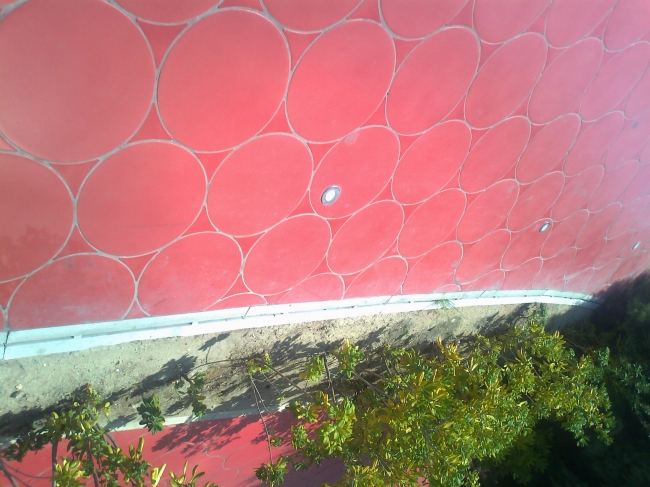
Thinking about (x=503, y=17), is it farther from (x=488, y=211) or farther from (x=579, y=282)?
(x=579, y=282)

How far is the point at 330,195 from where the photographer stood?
195 centimetres

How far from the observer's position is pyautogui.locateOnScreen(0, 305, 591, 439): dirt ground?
1855mm

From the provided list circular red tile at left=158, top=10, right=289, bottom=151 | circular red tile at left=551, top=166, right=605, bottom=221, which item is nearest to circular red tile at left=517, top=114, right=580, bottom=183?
circular red tile at left=551, top=166, right=605, bottom=221

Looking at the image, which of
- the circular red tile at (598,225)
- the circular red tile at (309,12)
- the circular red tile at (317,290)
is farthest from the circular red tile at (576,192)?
the circular red tile at (309,12)

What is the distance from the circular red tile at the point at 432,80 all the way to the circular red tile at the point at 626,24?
74cm

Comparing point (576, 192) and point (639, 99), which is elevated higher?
point (639, 99)

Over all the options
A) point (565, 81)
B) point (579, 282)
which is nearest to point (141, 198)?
point (565, 81)

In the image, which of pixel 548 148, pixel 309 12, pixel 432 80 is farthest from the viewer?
pixel 548 148

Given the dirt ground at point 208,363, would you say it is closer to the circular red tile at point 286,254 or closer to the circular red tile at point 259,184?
the circular red tile at point 286,254

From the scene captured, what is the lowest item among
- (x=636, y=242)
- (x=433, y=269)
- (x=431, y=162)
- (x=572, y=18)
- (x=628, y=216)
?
(x=636, y=242)

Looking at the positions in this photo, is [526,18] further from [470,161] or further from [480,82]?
[470,161]

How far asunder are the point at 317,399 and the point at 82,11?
6.47 feet

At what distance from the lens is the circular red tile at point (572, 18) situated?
173cm

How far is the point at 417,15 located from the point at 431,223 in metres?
1.22
